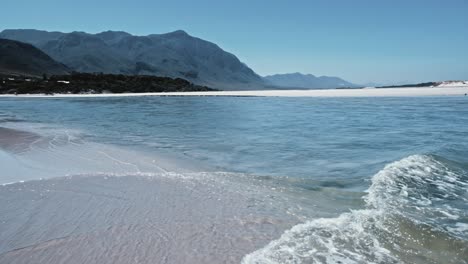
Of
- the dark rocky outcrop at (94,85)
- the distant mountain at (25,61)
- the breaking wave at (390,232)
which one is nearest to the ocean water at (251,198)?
the breaking wave at (390,232)

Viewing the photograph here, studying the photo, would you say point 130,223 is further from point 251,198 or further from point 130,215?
point 251,198

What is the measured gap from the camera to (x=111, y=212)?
5098 mm

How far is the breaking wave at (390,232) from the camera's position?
3863 mm

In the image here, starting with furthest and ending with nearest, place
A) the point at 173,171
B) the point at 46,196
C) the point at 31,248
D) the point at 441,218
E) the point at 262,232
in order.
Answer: the point at 173,171, the point at 46,196, the point at 441,218, the point at 262,232, the point at 31,248

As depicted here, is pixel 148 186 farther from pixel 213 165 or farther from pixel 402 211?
pixel 402 211

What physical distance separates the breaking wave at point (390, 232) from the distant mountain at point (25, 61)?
142m

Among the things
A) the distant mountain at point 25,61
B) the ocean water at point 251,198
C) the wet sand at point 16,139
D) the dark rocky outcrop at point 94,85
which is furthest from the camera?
the distant mountain at point 25,61

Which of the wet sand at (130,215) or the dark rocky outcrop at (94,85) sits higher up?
the dark rocky outcrop at (94,85)

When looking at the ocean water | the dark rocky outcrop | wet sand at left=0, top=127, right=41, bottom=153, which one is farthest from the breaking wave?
the dark rocky outcrop

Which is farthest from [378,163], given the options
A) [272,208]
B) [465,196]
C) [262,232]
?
[262,232]

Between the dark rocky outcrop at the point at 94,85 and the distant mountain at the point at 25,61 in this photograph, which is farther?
the distant mountain at the point at 25,61

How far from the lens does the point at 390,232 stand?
14.7 ft

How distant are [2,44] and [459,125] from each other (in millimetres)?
171921

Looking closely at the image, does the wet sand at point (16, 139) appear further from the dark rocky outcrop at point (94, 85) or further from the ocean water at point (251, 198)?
the dark rocky outcrop at point (94, 85)
